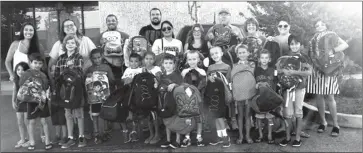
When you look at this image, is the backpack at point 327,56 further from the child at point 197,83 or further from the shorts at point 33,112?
the shorts at point 33,112

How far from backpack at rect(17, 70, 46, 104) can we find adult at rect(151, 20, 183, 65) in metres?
1.86

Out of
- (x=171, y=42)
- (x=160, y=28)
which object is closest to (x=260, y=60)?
(x=171, y=42)

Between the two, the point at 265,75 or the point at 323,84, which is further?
the point at 323,84

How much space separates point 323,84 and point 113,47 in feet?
11.5

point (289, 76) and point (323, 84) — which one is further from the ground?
point (289, 76)

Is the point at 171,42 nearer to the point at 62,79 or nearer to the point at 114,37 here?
the point at 114,37

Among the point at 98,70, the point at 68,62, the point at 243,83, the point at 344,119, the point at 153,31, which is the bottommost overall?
the point at 344,119

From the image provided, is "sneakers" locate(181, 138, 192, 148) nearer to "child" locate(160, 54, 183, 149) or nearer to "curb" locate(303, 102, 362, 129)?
"child" locate(160, 54, 183, 149)

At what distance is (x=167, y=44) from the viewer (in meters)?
5.34

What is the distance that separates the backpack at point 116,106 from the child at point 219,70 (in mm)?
1327

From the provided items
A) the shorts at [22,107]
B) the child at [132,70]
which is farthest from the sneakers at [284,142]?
the shorts at [22,107]

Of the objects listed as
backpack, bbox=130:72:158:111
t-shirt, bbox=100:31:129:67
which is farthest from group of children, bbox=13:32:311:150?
t-shirt, bbox=100:31:129:67

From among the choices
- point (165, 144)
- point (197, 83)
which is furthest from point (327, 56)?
point (165, 144)

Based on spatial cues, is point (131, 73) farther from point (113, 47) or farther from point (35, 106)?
point (35, 106)
